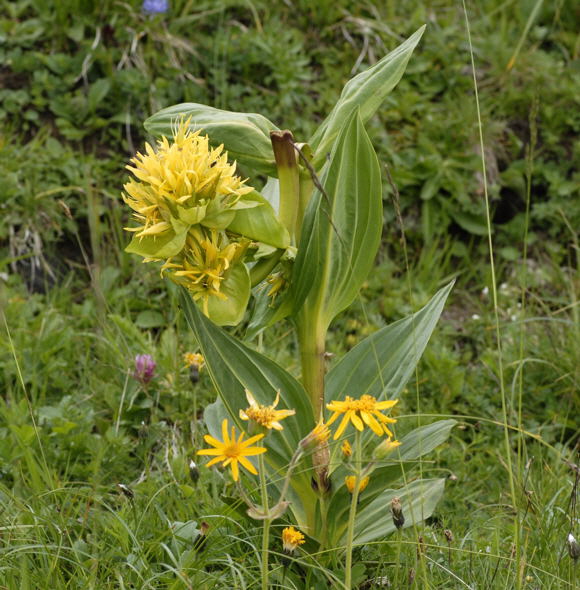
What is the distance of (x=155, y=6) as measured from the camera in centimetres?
389

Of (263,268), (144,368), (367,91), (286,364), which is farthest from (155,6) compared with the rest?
(263,268)

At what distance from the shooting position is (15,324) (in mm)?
3049

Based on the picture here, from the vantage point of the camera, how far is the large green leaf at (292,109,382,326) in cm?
175

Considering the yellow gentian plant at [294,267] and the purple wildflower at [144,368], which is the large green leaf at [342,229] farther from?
the purple wildflower at [144,368]

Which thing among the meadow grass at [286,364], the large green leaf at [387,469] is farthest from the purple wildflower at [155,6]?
the large green leaf at [387,469]

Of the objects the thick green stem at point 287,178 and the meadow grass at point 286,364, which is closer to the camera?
the thick green stem at point 287,178

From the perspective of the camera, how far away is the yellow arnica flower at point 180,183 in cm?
155

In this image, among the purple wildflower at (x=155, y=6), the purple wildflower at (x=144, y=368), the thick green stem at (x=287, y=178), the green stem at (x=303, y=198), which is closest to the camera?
the thick green stem at (x=287, y=178)

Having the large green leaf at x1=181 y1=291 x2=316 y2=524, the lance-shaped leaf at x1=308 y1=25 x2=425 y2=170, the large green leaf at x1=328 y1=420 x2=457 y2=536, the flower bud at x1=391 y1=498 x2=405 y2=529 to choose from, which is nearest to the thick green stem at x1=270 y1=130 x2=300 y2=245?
the lance-shaped leaf at x1=308 y1=25 x2=425 y2=170

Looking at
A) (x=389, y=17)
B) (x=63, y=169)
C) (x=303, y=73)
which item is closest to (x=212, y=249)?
(x=63, y=169)

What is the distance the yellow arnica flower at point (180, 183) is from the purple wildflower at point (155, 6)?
251 centimetres

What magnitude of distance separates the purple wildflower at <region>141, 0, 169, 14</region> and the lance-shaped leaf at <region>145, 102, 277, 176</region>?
7.34 feet

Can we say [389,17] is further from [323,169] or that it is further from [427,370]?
[323,169]

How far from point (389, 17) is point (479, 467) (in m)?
2.68
